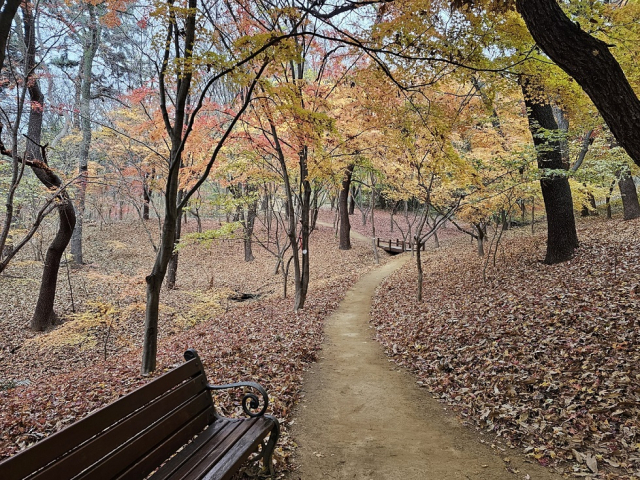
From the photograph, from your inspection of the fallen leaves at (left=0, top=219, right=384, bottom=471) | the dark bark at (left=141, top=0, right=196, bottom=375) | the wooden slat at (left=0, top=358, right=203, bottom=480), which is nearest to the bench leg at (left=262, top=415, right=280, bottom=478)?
the fallen leaves at (left=0, top=219, right=384, bottom=471)

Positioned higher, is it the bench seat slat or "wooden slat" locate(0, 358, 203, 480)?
"wooden slat" locate(0, 358, 203, 480)

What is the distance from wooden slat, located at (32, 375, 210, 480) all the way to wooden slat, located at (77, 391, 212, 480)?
0.04 metres

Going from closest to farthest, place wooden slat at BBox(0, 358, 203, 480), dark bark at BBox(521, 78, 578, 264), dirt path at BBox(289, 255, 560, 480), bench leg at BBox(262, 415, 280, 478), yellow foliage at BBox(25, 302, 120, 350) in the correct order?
wooden slat at BBox(0, 358, 203, 480), bench leg at BBox(262, 415, 280, 478), dirt path at BBox(289, 255, 560, 480), dark bark at BBox(521, 78, 578, 264), yellow foliage at BBox(25, 302, 120, 350)

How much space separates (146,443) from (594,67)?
4.99 m

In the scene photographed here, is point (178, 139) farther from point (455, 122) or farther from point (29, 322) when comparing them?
point (29, 322)

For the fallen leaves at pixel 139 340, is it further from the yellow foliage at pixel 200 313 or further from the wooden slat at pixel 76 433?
the wooden slat at pixel 76 433

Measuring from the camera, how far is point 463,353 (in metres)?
5.81

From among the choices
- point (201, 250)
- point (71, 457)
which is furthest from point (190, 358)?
point (201, 250)

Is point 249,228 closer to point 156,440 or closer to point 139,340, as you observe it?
point 139,340

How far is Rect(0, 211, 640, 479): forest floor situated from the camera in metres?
3.72

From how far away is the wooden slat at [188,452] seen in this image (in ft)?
8.16

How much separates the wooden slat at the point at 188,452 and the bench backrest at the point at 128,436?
0.07m

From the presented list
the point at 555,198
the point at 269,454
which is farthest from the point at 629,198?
the point at 269,454

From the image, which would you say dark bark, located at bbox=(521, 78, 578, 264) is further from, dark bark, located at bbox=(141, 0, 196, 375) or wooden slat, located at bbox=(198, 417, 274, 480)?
wooden slat, located at bbox=(198, 417, 274, 480)
